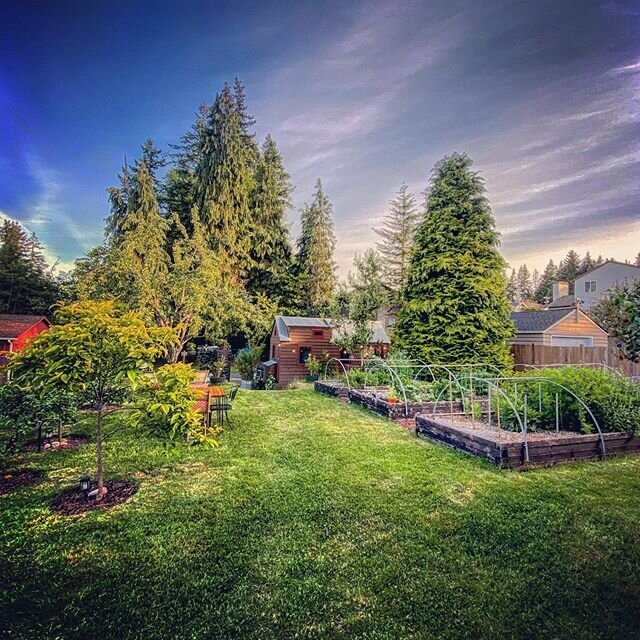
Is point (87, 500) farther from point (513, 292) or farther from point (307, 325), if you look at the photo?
point (513, 292)

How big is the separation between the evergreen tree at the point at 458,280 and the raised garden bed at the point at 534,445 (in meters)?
6.27

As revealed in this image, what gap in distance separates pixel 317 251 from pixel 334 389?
51.1ft

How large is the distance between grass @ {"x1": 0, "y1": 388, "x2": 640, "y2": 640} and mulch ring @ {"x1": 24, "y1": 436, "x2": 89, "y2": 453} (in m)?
0.56

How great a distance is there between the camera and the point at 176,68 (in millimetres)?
8547

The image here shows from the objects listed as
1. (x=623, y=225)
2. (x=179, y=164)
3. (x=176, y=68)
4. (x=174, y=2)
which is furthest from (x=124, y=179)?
(x=623, y=225)

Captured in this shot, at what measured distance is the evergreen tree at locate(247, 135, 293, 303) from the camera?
22.8m

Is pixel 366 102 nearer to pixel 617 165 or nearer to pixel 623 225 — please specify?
pixel 617 165

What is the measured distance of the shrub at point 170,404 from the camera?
4238 mm

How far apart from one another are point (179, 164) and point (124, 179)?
5.25 m

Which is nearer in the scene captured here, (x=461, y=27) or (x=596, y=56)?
(x=596, y=56)

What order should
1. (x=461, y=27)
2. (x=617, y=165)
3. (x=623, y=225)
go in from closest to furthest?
(x=461, y=27), (x=617, y=165), (x=623, y=225)

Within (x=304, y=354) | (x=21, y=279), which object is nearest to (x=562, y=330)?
(x=304, y=354)

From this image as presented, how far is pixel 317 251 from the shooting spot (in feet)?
80.3

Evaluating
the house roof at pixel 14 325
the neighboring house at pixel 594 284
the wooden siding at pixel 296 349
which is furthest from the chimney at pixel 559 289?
the house roof at pixel 14 325
